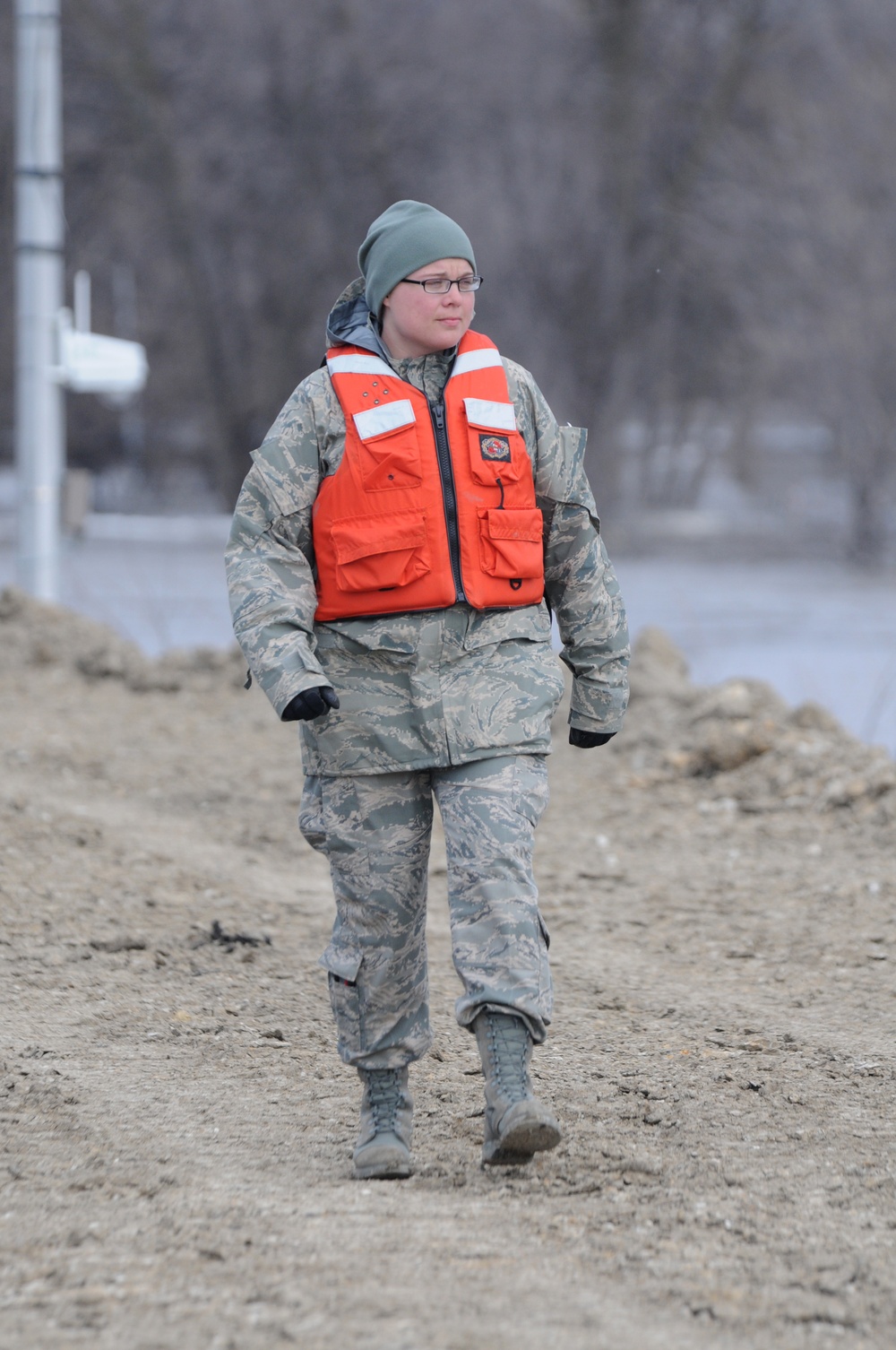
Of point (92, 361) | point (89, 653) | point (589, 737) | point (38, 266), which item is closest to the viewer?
point (589, 737)

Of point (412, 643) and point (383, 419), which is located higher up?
point (383, 419)

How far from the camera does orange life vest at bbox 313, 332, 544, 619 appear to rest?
3219 mm

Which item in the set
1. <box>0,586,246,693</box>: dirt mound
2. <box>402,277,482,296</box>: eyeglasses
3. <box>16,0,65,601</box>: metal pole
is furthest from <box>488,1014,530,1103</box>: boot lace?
<box>16,0,65,601</box>: metal pole

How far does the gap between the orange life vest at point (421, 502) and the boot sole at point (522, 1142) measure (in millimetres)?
971

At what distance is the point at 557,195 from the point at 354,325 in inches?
910

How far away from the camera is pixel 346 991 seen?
11.1 feet

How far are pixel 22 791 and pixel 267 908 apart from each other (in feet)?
6.04

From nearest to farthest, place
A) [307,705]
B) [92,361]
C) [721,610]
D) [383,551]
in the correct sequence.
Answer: [307,705] → [383,551] → [92,361] → [721,610]

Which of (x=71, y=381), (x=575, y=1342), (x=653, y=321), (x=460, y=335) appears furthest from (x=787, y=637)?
(x=653, y=321)

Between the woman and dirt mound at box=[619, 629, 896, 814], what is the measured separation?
3.97 metres

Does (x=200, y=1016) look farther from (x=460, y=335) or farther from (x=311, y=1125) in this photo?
(x=460, y=335)

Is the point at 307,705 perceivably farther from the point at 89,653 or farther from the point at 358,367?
the point at 89,653

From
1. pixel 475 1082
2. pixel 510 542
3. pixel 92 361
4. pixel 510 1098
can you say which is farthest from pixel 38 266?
pixel 510 1098

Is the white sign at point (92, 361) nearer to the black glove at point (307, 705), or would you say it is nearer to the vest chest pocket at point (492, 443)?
the vest chest pocket at point (492, 443)
